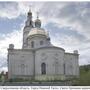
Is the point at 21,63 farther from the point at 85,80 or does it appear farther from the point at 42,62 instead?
the point at 85,80

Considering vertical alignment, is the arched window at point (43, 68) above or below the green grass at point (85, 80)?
above

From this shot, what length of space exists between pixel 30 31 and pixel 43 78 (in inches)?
175

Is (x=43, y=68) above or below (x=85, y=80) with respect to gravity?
above

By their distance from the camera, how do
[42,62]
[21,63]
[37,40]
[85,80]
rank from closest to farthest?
[85,80], [42,62], [21,63], [37,40]

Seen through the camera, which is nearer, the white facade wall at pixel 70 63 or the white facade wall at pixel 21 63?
the white facade wall at pixel 70 63

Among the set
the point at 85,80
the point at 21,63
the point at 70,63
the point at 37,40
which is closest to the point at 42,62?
the point at 21,63

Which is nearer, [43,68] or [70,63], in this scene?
[43,68]

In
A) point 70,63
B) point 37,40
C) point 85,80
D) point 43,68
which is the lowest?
point 85,80

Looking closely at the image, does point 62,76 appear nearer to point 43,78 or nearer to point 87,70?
point 43,78

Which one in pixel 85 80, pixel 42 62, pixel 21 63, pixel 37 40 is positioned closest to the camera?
pixel 85 80

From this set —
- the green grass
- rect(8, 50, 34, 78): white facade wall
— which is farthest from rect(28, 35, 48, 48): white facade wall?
the green grass

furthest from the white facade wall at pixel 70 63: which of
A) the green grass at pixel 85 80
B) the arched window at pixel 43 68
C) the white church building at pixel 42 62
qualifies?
the green grass at pixel 85 80

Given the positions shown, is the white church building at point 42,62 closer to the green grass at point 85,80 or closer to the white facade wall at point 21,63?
the white facade wall at point 21,63

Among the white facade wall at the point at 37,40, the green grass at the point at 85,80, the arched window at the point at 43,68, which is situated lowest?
the green grass at the point at 85,80
